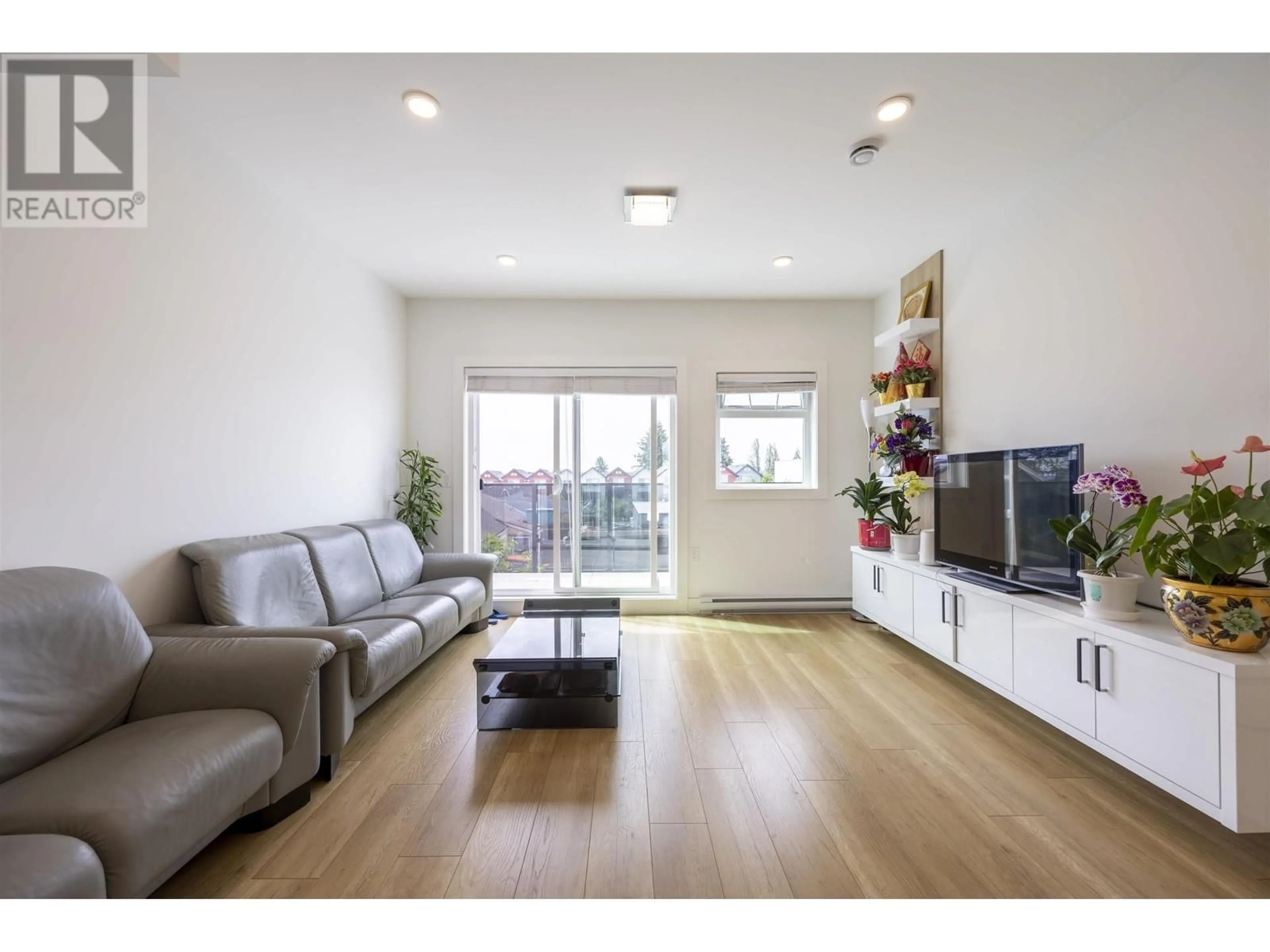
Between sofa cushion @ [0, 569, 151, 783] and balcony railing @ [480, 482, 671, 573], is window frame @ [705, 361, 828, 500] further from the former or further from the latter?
sofa cushion @ [0, 569, 151, 783]

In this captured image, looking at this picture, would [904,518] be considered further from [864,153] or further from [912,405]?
[864,153]

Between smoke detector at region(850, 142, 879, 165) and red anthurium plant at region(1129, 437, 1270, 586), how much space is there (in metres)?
1.72

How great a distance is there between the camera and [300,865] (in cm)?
148

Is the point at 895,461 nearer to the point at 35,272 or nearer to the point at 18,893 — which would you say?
the point at 18,893

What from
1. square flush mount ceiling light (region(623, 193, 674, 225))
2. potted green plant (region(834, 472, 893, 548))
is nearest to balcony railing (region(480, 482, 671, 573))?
potted green plant (region(834, 472, 893, 548))

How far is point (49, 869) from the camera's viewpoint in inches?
37.1

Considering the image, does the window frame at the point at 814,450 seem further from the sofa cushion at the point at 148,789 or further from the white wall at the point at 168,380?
the sofa cushion at the point at 148,789

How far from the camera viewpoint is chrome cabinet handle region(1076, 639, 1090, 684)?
6.32 ft

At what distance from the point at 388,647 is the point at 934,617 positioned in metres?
2.87

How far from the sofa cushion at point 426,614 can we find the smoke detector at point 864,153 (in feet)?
10.2

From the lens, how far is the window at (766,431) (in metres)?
4.34

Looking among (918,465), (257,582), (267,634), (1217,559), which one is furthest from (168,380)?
(918,465)
